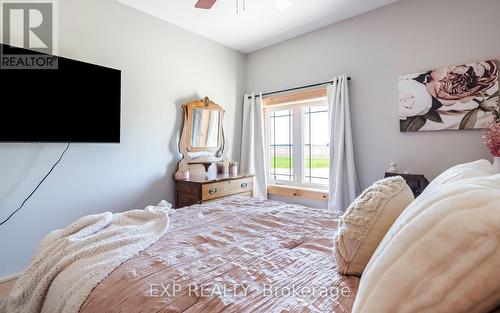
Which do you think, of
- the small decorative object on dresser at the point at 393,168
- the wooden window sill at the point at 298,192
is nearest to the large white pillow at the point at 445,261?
the small decorative object on dresser at the point at 393,168

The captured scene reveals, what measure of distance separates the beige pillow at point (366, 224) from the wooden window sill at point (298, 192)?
2.26 meters

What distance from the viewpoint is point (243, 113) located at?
3873mm

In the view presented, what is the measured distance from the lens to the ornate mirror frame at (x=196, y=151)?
309cm

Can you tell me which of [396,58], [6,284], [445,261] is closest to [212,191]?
[6,284]

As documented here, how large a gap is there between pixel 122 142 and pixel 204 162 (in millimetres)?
1018

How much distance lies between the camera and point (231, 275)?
0.91 m

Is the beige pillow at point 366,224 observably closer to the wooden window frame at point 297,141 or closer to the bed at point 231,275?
the bed at point 231,275

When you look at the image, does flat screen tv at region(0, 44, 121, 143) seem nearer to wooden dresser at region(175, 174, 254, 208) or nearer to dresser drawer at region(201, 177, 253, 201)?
wooden dresser at region(175, 174, 254, 208)

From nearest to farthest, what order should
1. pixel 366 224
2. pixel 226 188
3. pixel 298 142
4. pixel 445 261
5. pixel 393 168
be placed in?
pixel 445 261, pixel 366 224, pixel 393 168, pixel 226 188, pixel 298 142

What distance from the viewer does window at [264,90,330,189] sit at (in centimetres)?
329

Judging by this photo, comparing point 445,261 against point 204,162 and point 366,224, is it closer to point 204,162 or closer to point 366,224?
point 366,224

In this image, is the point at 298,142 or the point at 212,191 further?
the point at 298,142

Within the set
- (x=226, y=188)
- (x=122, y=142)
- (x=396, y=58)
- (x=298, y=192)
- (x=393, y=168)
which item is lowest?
(x=298, y=192)

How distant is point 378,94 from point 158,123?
8.04ft
